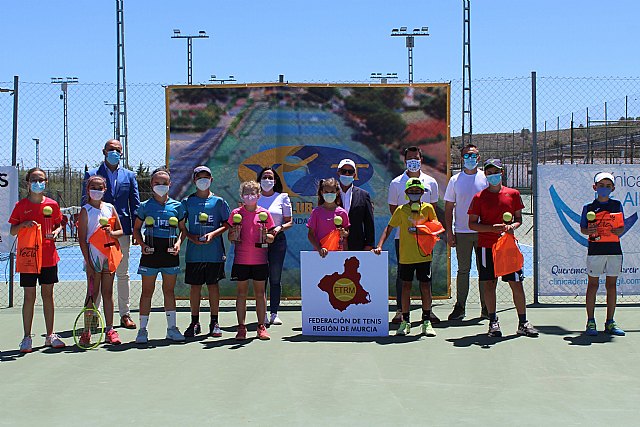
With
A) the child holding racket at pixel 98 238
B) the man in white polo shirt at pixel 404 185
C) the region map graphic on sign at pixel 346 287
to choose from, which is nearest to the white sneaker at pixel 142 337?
the child holding racket at pixel 98 238

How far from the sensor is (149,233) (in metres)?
7.50

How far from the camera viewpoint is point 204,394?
18.4 feet

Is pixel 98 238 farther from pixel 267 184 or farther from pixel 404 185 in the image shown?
pixel 404 185

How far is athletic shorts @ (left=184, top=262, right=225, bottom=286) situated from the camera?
774cm

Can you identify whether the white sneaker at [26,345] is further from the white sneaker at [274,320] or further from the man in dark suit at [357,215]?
the man in dark suit at [357,215]

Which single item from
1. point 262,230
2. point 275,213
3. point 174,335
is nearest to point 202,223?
point 262,230

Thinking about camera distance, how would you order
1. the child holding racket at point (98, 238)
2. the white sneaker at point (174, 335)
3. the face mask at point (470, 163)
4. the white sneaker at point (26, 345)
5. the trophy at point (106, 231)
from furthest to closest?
the face mask at point (470, 163), the white sneaker at point (174, 335), the child holding racket at point (98, 238), the trophy at point (106, 231), the white sneaker at point (26, 345)

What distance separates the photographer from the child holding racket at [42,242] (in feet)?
23.4

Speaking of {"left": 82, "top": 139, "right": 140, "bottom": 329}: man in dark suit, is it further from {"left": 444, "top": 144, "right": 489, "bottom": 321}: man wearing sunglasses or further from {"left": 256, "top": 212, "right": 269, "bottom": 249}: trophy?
{"left": 444, "top": 144, "right": 489, "bottom": 321}: man wearing sunglasses

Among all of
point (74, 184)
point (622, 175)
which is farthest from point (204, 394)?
point (74, 184)

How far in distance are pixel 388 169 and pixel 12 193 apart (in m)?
4.66

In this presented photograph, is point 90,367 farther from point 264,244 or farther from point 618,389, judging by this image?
point 618,389

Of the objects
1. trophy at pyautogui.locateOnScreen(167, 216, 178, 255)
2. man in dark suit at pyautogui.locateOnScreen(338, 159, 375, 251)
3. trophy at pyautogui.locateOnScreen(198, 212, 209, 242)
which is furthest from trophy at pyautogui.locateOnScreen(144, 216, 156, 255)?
man in dark suit at pyautogui.locateOnScreen(338, 159, 375, 251)

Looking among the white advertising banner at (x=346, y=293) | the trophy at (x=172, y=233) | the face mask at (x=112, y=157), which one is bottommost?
the white advertising banner at (x=346, y=293)
